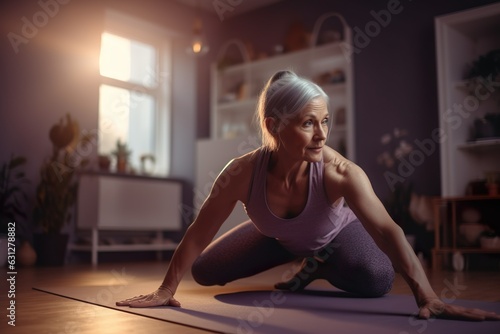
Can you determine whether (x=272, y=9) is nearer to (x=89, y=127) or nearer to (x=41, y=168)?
(x=89, y=127)

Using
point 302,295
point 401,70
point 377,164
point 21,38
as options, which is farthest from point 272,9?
point 302,295

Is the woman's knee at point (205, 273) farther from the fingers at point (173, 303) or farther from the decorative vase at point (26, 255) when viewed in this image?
the decorative vase at point (26, 255)

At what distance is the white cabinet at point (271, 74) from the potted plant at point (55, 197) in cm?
142

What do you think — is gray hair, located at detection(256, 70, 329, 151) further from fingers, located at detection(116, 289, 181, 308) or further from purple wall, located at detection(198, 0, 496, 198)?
purple wall, located at detection(198, 0, 496, 198)

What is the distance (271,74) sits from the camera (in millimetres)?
4980

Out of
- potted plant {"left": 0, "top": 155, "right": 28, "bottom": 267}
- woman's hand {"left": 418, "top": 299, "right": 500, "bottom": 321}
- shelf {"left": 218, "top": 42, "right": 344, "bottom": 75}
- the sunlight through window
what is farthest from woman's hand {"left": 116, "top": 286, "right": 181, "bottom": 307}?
the sunlight through window

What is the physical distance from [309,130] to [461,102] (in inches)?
102

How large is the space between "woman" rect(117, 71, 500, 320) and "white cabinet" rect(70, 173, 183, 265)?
2.32 meters

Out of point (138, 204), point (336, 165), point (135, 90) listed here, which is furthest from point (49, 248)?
point (336, 165)

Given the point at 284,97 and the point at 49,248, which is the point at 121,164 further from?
the point at 284,97

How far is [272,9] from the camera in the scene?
5.23 m

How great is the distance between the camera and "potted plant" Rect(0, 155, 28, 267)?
3.67 m

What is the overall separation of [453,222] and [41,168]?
9.89 feet

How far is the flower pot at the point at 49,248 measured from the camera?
3.85m
